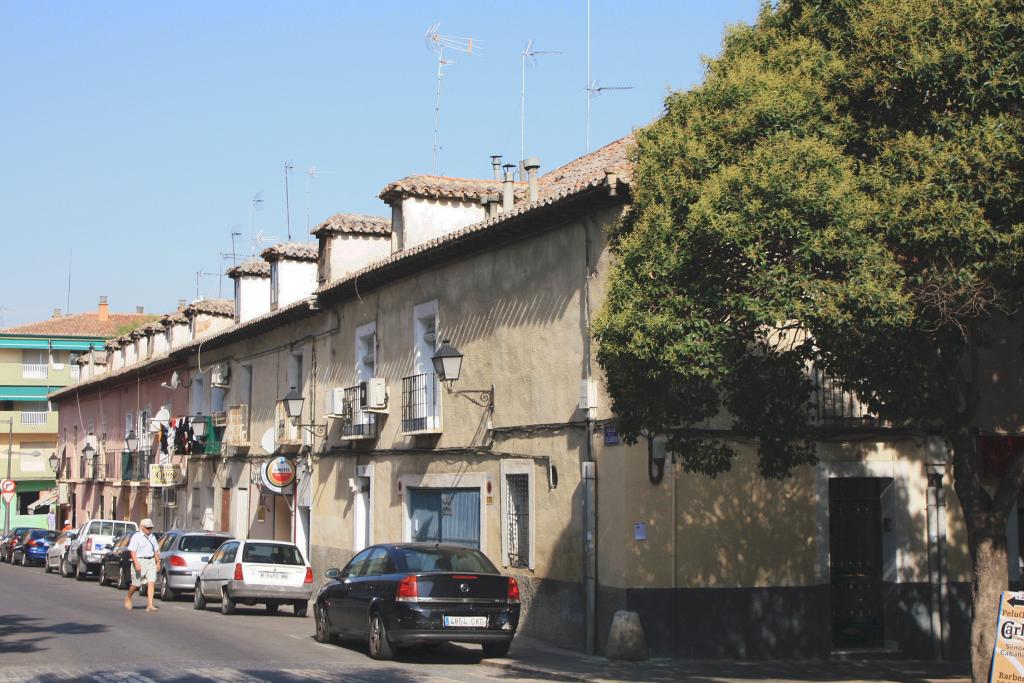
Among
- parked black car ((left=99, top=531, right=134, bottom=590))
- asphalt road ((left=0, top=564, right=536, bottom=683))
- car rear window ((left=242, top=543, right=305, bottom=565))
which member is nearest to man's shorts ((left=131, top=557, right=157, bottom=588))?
asphalt road ((left=0, top=564, right=536, bottom=683))

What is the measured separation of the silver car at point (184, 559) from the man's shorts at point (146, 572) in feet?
8.18

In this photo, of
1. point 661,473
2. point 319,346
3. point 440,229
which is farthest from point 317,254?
point 661,473

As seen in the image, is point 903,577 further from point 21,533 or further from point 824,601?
point 21,533

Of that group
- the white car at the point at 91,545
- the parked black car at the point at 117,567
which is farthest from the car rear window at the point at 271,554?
the white car at the point at 91,545

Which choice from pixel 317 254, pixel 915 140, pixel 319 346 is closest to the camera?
pixel 915 140

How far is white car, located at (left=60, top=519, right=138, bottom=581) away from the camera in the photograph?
34375 mm

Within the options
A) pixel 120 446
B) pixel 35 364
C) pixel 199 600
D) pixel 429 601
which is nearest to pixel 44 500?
pixel 35 364

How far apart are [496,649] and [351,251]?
1468 centimetres

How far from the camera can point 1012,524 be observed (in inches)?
707

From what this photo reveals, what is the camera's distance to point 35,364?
70.8 meters

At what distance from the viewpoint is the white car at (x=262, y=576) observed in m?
22.5

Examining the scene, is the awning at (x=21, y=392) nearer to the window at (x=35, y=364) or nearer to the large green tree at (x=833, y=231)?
the window at (x=35, y=364)

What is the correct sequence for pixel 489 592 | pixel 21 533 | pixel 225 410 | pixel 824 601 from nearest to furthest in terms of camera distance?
1. pixel 489 592
2. pixel 824 601
3. pixel 225 410
4. pixel 21 533

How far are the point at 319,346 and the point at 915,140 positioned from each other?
18.5 metres
